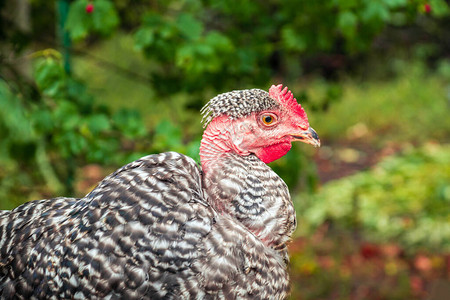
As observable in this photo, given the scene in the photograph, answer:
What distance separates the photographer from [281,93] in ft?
8.46

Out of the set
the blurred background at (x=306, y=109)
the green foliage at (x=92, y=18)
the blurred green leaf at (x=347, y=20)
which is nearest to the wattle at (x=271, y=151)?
the blurred background at (x=306, y=109)

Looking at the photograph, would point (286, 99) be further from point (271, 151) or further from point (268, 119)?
point (271, 151)

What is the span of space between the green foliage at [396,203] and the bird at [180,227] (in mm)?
3614

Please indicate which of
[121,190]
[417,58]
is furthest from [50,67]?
[417,58]

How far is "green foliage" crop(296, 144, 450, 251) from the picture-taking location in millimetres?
5699

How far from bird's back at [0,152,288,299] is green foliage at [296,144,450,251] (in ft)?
12.4

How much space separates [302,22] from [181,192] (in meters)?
2.07

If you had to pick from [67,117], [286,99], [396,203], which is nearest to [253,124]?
[286,99]

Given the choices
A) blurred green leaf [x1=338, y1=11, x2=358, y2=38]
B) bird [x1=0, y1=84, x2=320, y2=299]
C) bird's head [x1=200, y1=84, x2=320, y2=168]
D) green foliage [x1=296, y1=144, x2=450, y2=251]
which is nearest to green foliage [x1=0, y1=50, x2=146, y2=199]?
bird [x1=0, y1=84, x2=320, y2=299]

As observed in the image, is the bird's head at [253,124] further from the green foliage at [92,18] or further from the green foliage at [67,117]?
the green foliage at [92,18]

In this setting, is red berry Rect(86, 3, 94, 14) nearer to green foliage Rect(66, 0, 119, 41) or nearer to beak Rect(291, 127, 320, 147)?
green foliage Rect(66, 0, 119, 41)

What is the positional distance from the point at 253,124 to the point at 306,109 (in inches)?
167

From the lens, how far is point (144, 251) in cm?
209

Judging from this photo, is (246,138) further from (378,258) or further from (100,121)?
(378,258)
